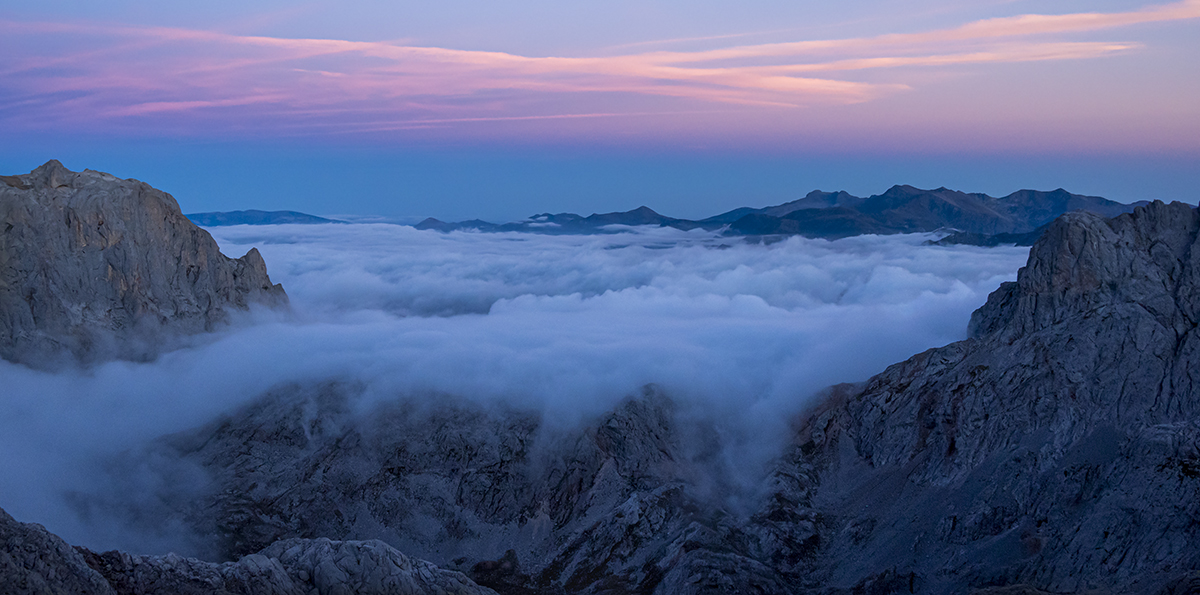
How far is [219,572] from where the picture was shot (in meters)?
76.2

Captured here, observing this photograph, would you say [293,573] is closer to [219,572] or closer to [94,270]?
[219,572]

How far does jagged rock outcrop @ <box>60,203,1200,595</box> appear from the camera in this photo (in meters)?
85.2

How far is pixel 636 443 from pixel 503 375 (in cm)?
4044

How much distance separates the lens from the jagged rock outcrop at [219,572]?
6228 cm

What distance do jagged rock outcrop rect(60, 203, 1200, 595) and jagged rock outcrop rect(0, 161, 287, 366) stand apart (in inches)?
1383

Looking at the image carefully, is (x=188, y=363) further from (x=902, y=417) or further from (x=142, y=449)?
(x=902, y=417)

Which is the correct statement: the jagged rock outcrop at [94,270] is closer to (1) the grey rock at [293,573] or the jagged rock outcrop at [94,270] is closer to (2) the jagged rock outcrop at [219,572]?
(1) the grey rock at [293,573]

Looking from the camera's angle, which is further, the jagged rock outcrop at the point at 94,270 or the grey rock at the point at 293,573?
the jagged rock outcrop at the point at 94,270

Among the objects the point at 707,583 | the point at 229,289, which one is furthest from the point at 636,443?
the point at 229,289

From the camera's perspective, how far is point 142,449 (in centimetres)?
14500

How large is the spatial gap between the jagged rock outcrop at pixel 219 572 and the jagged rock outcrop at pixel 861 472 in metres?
31.5

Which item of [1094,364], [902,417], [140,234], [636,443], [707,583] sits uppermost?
[140,234]

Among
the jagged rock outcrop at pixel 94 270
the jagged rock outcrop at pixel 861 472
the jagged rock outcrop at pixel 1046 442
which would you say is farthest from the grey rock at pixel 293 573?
the jagged rock outcrop at pixel 94 270

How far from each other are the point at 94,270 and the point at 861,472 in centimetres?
14815
